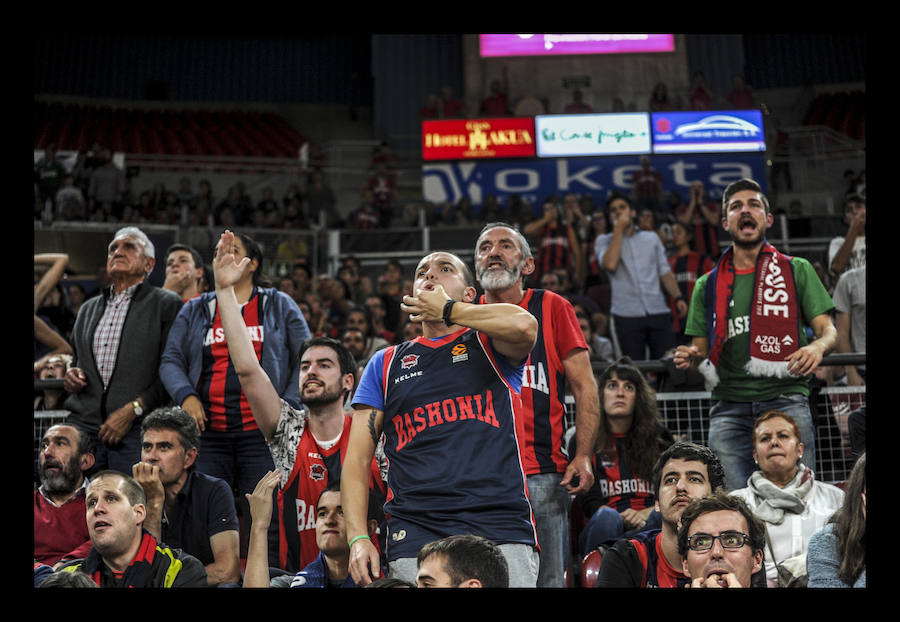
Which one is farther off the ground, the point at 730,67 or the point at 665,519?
the point at 730,67

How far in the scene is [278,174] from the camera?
18.1 m

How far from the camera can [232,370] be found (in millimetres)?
5148

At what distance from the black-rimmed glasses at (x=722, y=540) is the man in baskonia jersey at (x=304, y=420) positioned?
1.70 meters

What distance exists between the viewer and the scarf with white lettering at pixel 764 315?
489 cm

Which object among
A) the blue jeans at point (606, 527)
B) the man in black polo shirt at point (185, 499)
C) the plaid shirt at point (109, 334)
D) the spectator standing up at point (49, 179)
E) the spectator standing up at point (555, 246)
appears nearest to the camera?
the man in black polo shirt at point (185, 499)

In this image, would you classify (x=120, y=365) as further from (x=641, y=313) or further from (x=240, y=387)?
(x=641, y=313)

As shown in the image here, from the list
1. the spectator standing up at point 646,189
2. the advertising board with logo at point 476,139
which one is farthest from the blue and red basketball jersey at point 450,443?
the advertising board with logo at point 476,139

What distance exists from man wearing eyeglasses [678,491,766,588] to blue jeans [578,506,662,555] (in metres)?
0.75

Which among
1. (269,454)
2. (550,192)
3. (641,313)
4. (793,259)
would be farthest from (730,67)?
(269,454)

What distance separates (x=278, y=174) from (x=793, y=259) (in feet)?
46.3

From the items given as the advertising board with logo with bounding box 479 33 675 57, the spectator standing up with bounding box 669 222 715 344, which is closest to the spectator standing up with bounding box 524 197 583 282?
the spectator standing up with bounding box 669 222 715 344

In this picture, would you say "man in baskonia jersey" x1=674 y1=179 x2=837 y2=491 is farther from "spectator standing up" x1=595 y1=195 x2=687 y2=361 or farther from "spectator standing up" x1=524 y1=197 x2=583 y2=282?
"spectator standing up" x1=524 y1=197 x2=583 y2=282

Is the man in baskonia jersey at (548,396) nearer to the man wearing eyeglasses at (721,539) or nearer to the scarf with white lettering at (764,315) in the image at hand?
the man wearing eyeglasses at (721,539)

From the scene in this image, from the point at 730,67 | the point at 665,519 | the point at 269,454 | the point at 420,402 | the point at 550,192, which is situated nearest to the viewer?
the point at 420,402
